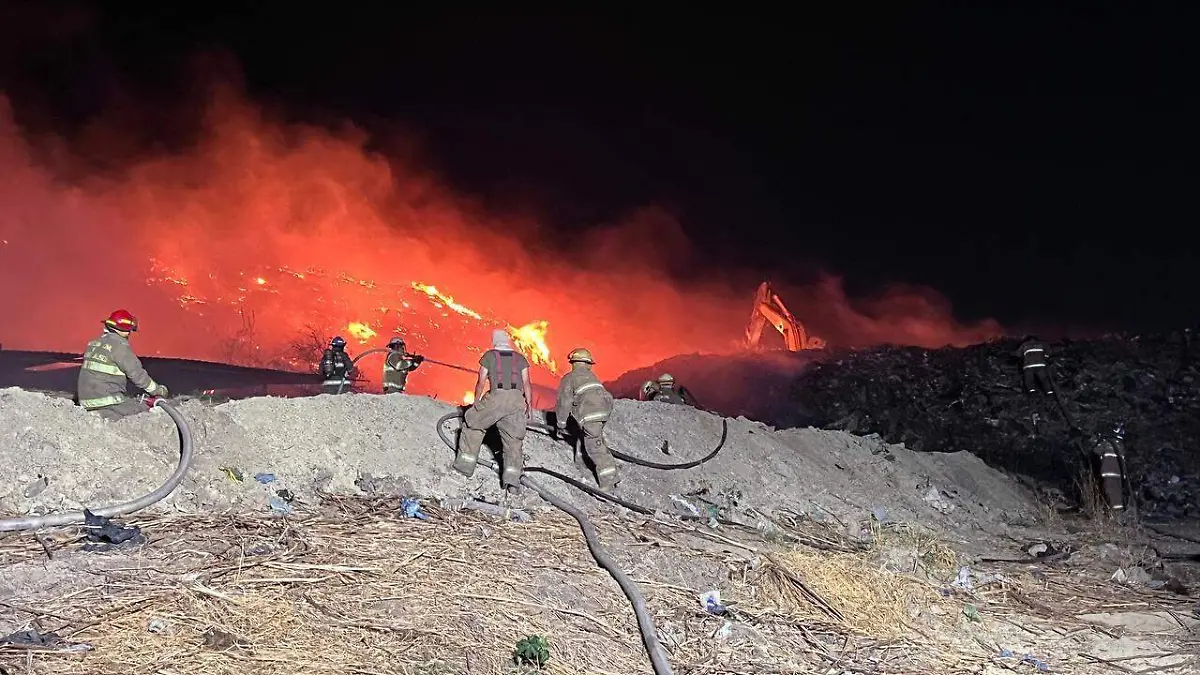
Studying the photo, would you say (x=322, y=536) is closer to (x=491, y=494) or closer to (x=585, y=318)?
(x=491, y=494)

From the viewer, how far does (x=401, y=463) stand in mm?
8953

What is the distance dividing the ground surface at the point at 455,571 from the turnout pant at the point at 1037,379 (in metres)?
8.05

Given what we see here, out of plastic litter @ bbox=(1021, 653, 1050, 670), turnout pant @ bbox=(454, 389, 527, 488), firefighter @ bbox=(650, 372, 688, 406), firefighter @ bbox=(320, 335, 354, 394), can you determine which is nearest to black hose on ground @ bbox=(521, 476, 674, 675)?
turnout pant @ bbox=(454, 389, 527, 488)

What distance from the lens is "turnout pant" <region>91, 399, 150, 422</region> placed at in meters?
8.23

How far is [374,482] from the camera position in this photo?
8.52 m

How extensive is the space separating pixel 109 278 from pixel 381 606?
30567 millimetres

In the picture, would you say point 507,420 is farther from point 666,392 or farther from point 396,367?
point 666,392

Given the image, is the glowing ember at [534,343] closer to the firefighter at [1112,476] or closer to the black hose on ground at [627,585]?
the firefighter at [1112,476]

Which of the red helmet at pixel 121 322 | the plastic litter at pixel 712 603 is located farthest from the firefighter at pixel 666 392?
the red helmet at pixel 121 322

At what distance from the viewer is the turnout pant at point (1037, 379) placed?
18031 mm

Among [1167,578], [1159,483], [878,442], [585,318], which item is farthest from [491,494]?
[585,318]

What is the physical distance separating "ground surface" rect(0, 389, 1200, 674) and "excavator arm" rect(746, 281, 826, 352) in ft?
64.4

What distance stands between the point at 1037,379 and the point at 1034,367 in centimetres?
103

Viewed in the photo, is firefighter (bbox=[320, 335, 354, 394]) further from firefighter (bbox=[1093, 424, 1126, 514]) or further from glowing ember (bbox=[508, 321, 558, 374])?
glowing ember (bbox=[508, 321, 558, 374])
